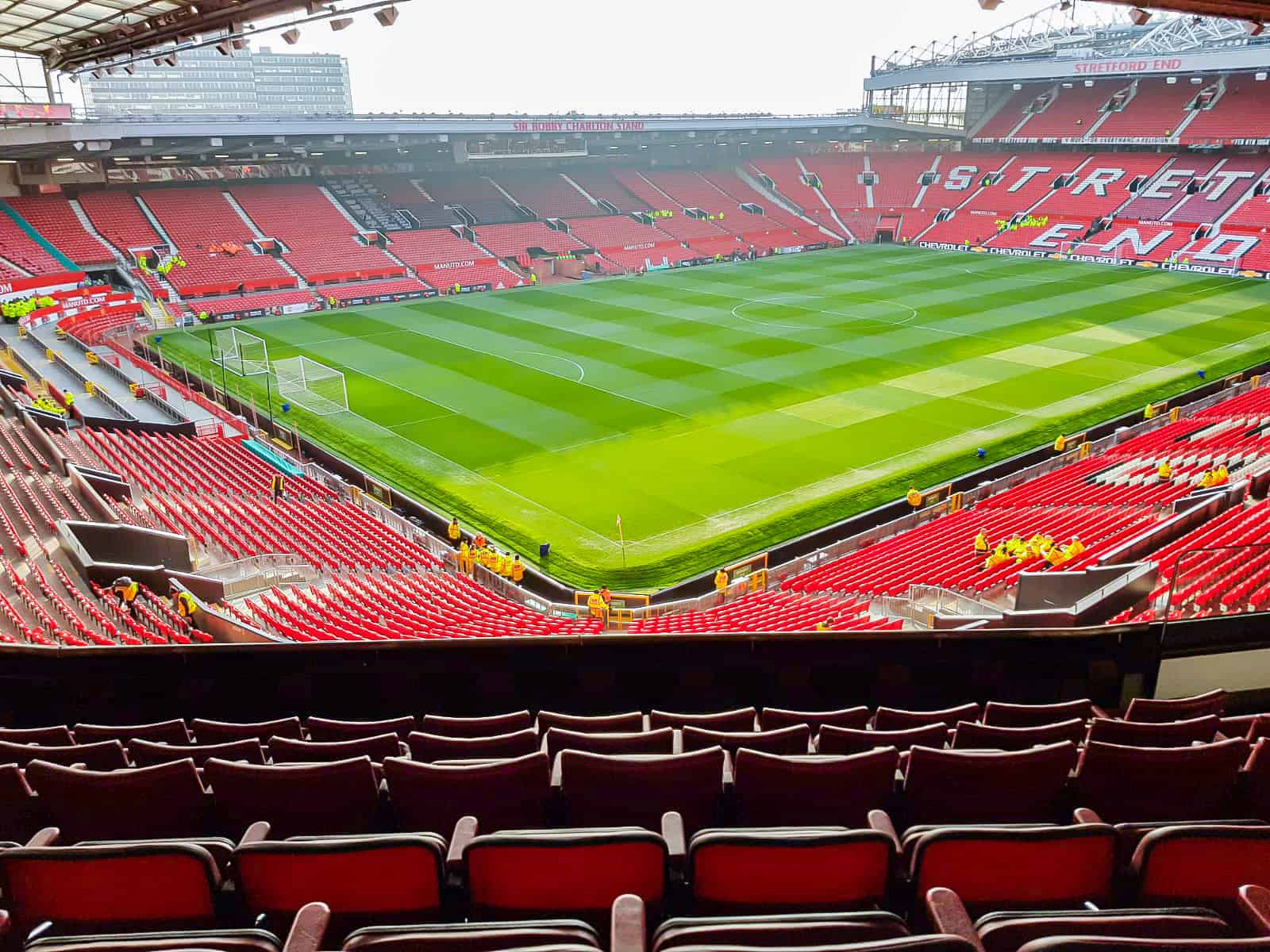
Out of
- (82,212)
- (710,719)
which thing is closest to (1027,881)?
(710,719)

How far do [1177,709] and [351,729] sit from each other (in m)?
5.14

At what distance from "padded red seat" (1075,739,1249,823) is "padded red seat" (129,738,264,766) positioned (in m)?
4.24

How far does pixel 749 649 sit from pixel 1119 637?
2.62m

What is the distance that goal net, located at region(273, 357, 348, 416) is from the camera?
3078 cm

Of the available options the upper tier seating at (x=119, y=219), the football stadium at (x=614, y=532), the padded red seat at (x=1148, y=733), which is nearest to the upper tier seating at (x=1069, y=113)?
the football stadium at (x=614, y=532)

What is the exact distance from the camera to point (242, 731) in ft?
19.3

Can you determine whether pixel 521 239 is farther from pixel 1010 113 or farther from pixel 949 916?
pixel 949 916

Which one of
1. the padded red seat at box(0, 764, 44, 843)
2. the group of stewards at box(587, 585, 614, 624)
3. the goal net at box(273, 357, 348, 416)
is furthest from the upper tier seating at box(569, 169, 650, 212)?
the padded red seat at box(0, 764, 44, 843)

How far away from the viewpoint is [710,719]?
575 centimetres

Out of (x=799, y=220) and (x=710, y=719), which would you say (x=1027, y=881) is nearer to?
(x=710, y=719)

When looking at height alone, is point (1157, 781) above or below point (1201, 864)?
below

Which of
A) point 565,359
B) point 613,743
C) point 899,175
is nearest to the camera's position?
point 613,743

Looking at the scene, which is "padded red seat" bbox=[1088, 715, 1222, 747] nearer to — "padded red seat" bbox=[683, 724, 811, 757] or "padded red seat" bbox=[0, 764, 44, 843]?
"padded red seat" bbox=[683, 724, 811, 757]

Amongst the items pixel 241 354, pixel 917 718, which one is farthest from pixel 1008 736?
pixel 241 354
